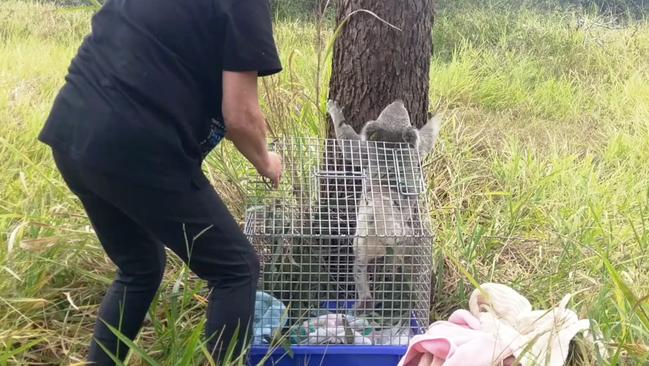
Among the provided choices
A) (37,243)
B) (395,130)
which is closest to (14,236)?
(37,243)

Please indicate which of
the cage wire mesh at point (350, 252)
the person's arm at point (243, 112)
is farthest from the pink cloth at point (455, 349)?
the person's arm at point (243, 112)

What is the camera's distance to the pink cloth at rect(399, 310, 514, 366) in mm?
1795

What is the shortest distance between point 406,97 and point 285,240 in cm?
77

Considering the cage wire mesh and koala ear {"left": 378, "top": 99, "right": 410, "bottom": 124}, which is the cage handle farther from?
koala ear {"left": 378, "top": 99, "right": 410, "bottom": 124}

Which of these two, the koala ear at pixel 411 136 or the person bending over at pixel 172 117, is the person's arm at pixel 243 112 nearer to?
the person bending over at pixel 172 117

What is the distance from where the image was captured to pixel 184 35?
1.49 meters

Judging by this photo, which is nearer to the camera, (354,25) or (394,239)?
(394,239)

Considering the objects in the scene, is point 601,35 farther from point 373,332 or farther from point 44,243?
point 44,243

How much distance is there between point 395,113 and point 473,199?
1168 millimetres

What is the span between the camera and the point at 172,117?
4.98ft

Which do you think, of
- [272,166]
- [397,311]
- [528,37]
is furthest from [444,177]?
[528,37]

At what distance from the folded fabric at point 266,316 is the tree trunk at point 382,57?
777 millimetres

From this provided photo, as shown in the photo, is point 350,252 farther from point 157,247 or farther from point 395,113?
point 157,247

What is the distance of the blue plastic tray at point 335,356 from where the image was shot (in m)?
1.97
